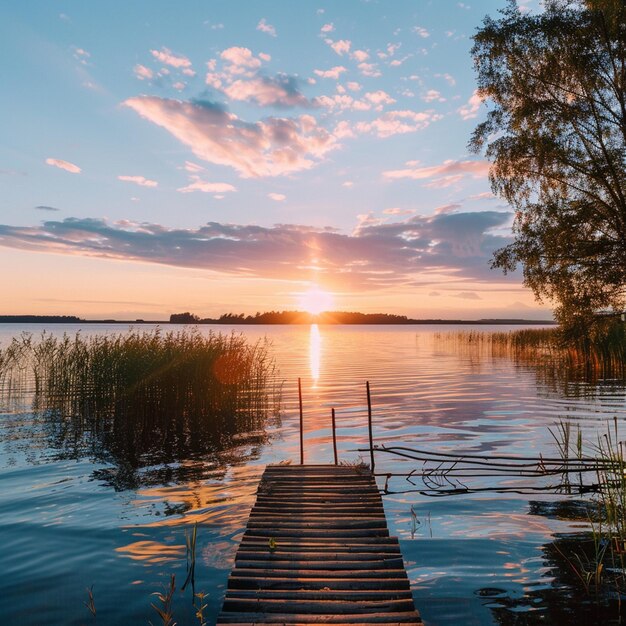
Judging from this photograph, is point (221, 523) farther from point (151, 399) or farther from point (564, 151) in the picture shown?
point (564, 151)

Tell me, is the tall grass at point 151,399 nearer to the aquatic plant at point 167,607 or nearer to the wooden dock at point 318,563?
the wooden dock at point 318,563

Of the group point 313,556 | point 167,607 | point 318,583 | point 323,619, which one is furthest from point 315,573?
point 167,607

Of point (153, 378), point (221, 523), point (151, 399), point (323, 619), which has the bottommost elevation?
point (221, 523)

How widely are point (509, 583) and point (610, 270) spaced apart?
20.1 m

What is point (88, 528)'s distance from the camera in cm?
1044

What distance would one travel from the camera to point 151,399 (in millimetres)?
Result: 22203

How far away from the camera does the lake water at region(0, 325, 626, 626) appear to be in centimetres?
760

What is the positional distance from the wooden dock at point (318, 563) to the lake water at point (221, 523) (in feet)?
2.99

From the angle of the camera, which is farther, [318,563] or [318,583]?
[318,563]

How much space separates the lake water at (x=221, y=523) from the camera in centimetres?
760

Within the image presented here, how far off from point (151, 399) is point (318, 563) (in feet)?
53.8

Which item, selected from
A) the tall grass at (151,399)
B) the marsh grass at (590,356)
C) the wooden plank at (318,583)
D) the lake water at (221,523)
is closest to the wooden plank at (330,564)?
the wooden plank at (318,583)

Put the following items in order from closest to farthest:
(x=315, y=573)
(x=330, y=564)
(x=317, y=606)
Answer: (x=317, y=606)
(x=315, y=573)
(x=330, y=564)

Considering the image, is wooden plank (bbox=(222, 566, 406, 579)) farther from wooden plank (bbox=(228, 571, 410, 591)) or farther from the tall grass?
the tall grass
